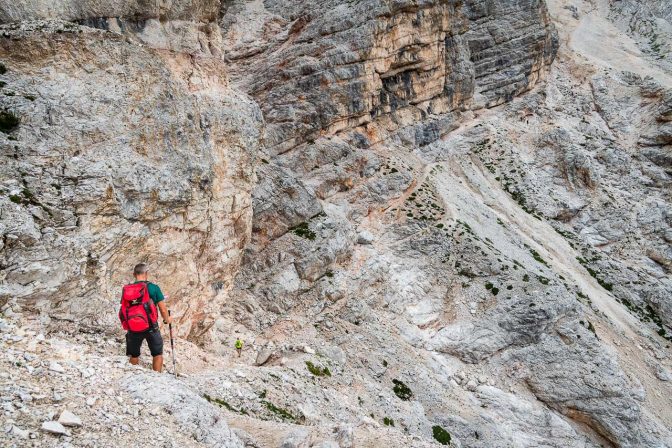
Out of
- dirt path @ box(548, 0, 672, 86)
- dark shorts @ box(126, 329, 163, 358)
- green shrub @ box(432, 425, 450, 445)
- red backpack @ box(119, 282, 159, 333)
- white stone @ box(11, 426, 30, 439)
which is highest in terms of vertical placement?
dirt path @ box(548, 0, 672, 86)

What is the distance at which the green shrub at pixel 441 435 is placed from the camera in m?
23.2

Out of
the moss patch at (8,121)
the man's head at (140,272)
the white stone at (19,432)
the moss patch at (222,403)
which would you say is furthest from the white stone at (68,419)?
the moss patch at (8,121)

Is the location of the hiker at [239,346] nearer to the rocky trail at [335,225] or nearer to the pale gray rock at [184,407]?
the rocky trail at [335,225]

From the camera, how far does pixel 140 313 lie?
11039mm

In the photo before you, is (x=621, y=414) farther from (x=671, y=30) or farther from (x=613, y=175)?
(x=671, y=30)

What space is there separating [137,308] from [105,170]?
7154mm

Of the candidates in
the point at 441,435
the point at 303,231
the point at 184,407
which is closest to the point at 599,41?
the point at 303,231

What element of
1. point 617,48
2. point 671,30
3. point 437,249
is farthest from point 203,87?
point 671,30

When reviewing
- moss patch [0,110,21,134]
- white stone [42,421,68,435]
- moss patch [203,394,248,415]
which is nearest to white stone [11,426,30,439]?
white stone [42,421,68,435]

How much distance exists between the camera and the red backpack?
11000 millimetres

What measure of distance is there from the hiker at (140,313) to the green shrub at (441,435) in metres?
17.4

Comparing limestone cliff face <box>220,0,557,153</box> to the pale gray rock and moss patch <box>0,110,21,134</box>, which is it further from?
the pale gray rock

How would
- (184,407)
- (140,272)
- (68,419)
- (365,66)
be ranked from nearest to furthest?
1. (68,419)
2. (184,407)
3. (140,272)
4. (365,66)

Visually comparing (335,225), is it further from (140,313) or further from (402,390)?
(140,313)
